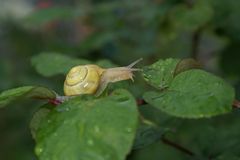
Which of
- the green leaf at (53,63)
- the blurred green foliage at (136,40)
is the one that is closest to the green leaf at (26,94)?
the green leaf at (53,63)

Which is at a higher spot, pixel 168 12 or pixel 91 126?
pixel 91 126

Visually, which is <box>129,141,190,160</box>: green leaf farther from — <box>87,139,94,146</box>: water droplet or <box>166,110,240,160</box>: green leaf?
<box>87,139,94,146</box>: water droplet

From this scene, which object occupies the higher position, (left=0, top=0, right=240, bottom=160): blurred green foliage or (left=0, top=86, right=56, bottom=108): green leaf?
(left=0, top=86, right=56, bottom=108): green leaf

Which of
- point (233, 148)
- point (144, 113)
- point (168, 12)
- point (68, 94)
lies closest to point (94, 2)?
point (168, 12)

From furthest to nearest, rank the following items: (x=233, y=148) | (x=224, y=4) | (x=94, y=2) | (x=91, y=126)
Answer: (x=94, y=2)
(x=224, y=4)
(x=233, y=148)
(x=91, y=126)

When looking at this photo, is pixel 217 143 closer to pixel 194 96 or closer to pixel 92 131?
pixel 194 96

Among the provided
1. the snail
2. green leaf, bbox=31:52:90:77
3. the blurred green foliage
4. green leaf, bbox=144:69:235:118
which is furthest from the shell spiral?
the blurred green foliage

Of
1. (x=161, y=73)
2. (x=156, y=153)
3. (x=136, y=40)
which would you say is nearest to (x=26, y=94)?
(x=161, y=73)

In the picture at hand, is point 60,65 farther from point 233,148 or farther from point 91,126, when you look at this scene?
point 91,126
